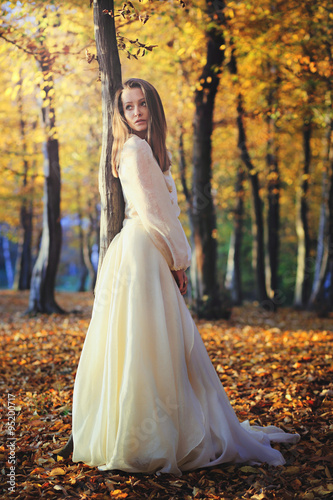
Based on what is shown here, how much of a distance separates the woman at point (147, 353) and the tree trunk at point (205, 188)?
20.9 ft

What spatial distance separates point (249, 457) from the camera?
3.06 meters

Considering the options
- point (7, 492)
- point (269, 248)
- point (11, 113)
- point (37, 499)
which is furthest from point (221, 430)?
point (11, 113)

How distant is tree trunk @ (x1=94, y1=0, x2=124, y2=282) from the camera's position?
130 inches

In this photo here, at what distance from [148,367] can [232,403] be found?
74.4 inches

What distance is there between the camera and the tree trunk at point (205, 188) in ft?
30.4

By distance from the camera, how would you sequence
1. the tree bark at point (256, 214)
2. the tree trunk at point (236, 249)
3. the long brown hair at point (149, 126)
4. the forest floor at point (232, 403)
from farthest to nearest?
the tree trunk at point (236, 249) → the tree bark at point (256, 214) → the long brown hair at point (149, 126) → the forest floor at point (232, 403)

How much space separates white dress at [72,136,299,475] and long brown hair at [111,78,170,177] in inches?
4.8

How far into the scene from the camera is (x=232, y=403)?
432 cm

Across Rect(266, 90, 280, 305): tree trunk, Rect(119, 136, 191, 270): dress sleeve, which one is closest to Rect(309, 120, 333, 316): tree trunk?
Rect(266, 90, 280, 305): tree trunk

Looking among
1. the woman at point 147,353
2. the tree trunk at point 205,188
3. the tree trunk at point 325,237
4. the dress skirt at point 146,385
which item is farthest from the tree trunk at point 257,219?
the dress skirt at point 146,385

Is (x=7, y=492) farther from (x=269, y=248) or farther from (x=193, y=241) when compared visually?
(x=269, y=248)

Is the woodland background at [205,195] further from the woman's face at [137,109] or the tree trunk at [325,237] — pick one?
the woman's face at [137,109]

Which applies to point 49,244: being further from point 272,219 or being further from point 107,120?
point 107,120

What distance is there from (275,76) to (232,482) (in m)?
9.91
